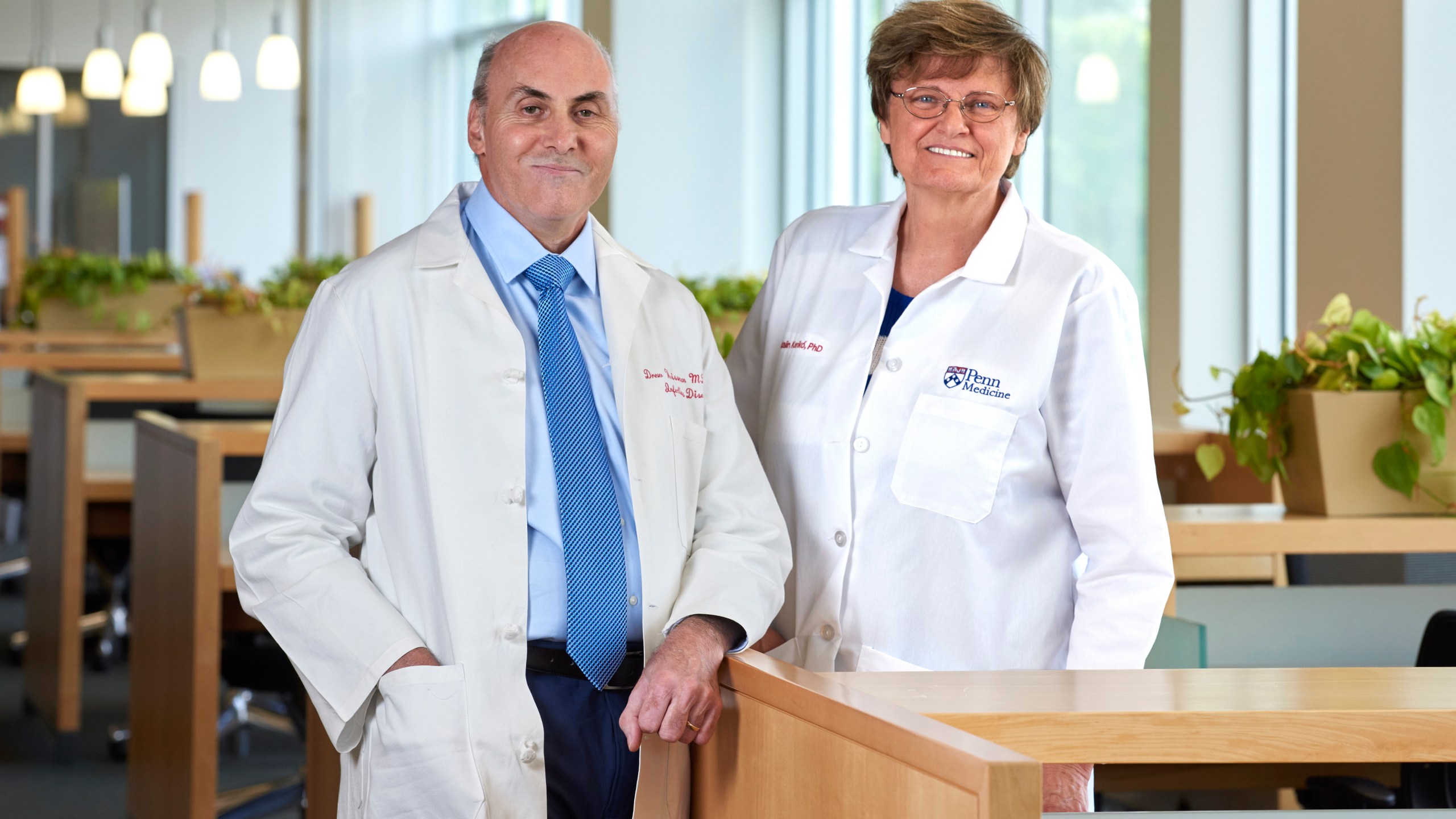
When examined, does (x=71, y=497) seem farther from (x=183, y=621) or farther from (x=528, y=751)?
(x=528, y=751)

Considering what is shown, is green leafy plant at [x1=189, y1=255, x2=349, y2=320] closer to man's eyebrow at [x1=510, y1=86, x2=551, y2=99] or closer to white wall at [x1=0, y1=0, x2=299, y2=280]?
man's eyebrow at [x1=510, y1=86, x2=551, y2=99]

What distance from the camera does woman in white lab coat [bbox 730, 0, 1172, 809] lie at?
1815mm

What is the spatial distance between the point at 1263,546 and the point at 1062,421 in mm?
724

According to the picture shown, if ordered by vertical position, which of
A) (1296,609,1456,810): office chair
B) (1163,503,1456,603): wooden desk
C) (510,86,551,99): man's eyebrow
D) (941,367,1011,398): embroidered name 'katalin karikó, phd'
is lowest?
(1296,609,1456,810): office chair

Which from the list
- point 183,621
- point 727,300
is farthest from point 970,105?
point 727,300

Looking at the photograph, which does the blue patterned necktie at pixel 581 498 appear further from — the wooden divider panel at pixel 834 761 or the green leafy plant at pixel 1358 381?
the green leafy plant at pixel 1358 381

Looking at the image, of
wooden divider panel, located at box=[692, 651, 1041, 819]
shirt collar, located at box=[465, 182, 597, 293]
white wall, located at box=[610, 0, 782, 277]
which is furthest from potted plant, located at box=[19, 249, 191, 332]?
wooden divider panel, located at box=[692, 651, 1041, 819]

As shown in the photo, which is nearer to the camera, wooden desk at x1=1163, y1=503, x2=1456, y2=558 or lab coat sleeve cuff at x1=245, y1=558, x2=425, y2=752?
lab coat sleeve cuff at x1=245, y1=558, x2=425, y2=752

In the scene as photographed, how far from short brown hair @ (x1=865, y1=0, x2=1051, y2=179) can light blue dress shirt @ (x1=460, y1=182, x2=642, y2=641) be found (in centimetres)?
46

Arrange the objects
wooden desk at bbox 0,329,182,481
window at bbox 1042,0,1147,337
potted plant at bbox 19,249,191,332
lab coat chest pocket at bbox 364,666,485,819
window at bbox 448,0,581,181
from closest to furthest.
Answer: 1. lab coat chest pocket at bbox 364,666,485,819
2. window at bbox 1042,0,1147,337
3. wooden desk at bbox 0,329,182,481
4. potted plant at bbox 19,249,191,332
5. window at bbox 448,0,581,181

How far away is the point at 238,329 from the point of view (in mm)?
4539

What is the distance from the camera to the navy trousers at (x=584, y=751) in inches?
65.7

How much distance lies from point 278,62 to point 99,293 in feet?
5.82

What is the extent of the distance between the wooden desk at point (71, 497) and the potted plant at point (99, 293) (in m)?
2.65
